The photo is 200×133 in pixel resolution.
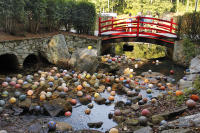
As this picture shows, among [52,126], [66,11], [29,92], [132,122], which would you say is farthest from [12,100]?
[66,11]

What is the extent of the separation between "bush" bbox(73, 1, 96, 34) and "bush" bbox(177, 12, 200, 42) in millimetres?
5295

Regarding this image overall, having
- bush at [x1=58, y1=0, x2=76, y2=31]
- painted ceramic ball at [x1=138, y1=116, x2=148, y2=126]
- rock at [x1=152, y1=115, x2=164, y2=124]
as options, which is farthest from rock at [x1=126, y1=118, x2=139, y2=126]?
bush at [x1=58, y1=0, x2=76, y2=31]

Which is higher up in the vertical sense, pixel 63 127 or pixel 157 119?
pixel 157 119

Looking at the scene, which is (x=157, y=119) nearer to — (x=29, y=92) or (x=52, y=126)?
(x=52, y=126)

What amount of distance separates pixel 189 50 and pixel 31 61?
27.8 ft

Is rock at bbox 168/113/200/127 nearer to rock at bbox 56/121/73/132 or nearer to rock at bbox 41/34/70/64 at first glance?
rock at bbox 56/121/73/132

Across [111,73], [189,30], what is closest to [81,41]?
[111,73]

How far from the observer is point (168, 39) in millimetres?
11984

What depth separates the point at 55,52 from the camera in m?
10.2

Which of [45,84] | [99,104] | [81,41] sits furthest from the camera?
[81,41]

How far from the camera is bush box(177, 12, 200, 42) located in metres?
10.5

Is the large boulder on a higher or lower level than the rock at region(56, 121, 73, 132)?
higher

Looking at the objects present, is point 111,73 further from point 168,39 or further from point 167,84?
point 168,39

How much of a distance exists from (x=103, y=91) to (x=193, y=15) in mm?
6825
